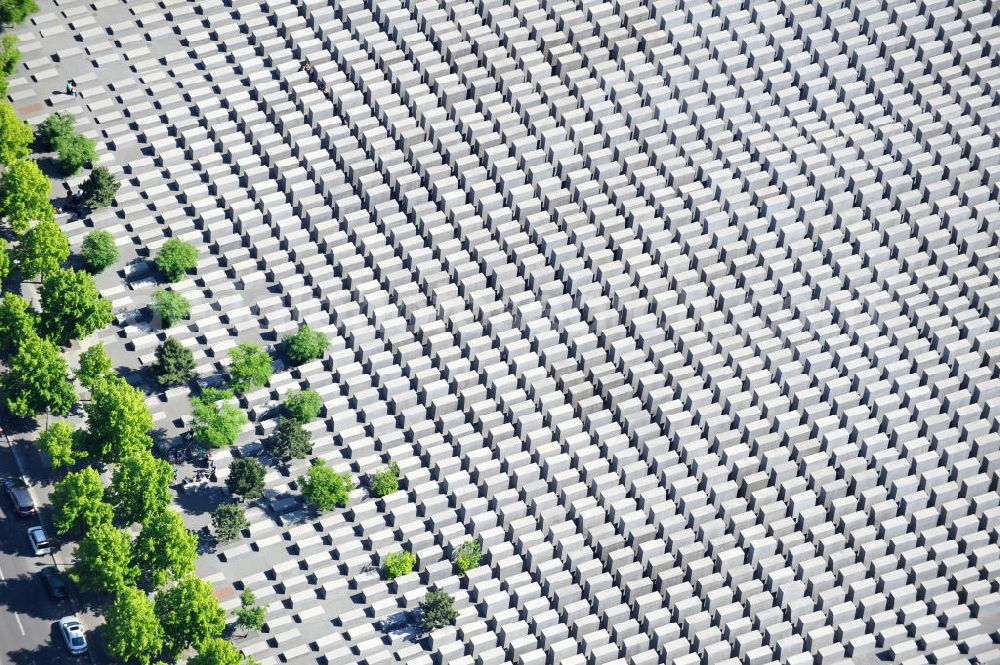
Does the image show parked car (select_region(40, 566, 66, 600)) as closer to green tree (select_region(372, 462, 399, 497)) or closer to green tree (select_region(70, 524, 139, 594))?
green tree (select_region(70, 524, 139, 594))

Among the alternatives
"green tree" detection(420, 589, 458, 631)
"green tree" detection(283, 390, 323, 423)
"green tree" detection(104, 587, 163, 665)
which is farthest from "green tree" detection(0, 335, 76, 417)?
"green tree" detection(420, 589, 458, 631)

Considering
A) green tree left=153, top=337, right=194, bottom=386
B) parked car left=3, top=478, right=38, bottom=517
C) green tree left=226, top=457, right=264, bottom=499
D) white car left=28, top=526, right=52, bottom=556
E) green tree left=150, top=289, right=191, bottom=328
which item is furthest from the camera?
green tree left=150, top=289, right=191, bottom=328

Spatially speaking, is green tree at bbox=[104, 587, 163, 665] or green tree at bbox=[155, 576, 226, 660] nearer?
green tree at bbox=[104, 587, 163, 665]

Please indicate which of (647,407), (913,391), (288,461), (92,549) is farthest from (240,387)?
→ (913,391)

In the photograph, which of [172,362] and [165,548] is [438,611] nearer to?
[165,548]

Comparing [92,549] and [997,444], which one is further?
[997,444]

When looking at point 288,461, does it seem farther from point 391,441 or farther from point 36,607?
point 36,607

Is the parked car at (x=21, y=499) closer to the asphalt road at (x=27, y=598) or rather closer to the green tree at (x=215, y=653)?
the asphalt road at (x=27, y=598)
